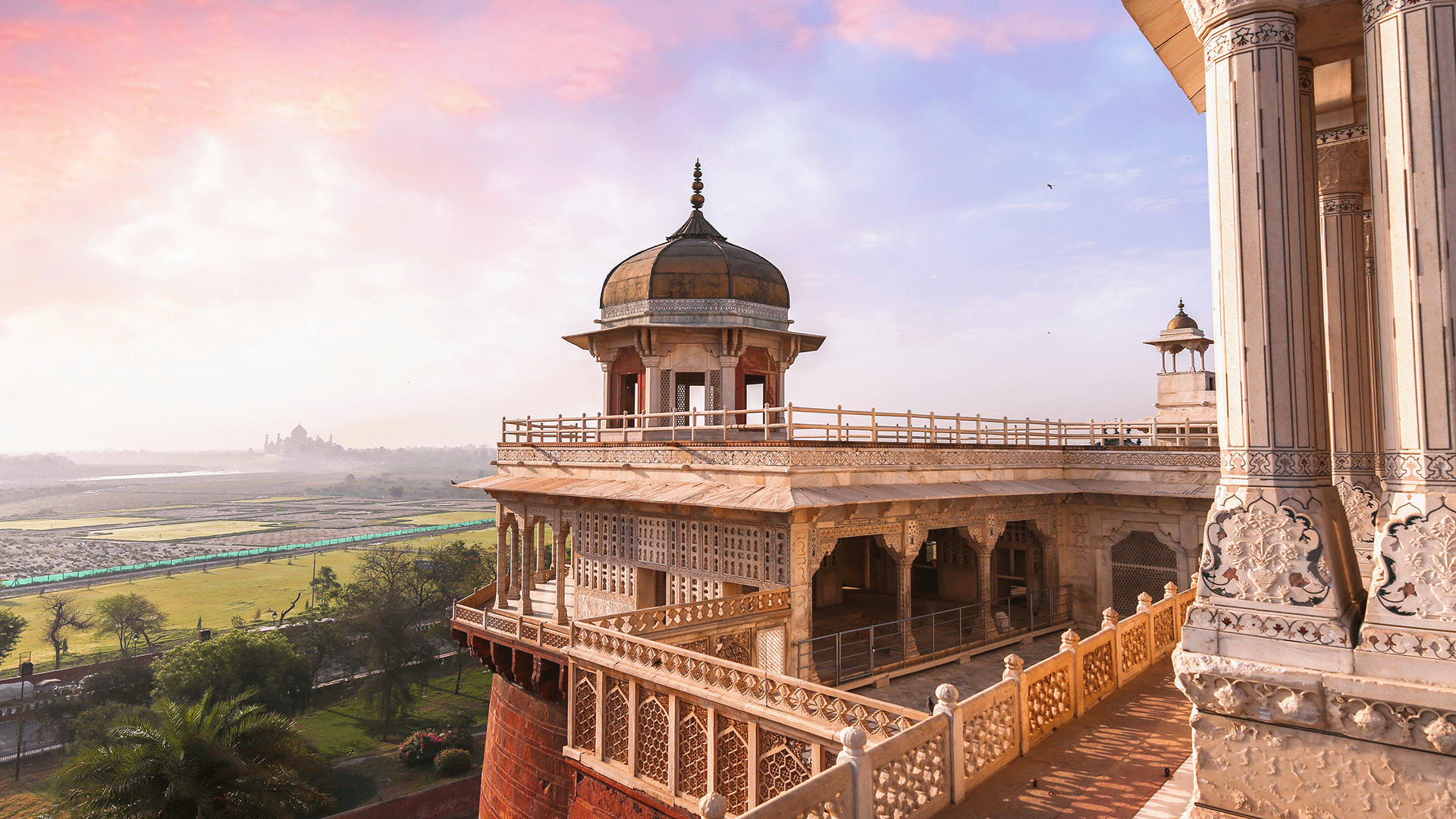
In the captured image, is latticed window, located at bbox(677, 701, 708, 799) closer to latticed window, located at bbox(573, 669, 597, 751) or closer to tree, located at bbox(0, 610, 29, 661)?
latticed window, located at bbox(573, 669, 597, 751)

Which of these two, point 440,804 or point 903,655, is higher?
point 903,655

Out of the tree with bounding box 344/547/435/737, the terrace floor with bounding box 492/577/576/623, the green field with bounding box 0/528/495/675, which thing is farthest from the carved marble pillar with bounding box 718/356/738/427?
the green field with bounding box 0/528/495/675

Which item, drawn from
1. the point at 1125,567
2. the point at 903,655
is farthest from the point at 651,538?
the point at 1125,567

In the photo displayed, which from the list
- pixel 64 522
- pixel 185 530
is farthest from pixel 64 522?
pixel 185 530

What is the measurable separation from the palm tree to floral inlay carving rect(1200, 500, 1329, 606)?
23319 millimetres

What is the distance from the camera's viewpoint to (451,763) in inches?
1474

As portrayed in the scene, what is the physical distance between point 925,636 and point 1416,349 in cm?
1255

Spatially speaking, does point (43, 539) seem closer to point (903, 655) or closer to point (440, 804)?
point (440, 804)

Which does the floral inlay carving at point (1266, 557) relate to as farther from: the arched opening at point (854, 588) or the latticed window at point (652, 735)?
the arched opening at point (854, 588)

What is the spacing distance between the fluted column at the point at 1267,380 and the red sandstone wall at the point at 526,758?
12.5m

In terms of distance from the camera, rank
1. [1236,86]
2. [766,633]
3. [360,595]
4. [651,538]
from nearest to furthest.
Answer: [1236,86]
[766,633]
[651,538]
[360,595]

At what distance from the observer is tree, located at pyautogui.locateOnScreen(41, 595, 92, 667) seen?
176ft

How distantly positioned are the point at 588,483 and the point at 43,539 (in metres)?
144

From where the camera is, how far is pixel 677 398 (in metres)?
21.3
